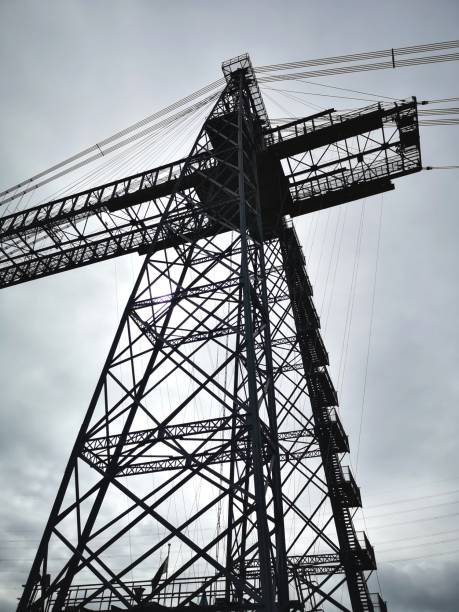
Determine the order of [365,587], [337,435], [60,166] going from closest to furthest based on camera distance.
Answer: [365,587] < [337,435] < [60,166]

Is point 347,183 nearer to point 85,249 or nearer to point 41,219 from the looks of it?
point 85,249

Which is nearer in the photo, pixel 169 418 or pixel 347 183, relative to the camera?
pixel 169 418

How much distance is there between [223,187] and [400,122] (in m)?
7.63

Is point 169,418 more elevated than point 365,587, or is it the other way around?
point 169,418

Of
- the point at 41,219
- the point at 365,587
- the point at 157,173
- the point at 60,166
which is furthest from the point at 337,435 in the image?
the point at 60,166

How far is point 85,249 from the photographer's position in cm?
2019

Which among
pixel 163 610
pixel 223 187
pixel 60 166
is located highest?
pixel 60 166

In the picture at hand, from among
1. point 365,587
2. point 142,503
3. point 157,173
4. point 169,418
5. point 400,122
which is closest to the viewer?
point 142,503

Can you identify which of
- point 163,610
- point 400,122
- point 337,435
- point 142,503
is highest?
point 400,122

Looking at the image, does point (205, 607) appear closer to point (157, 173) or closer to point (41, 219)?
point (157, 173)

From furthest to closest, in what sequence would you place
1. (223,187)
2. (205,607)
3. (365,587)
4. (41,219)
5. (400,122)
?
(41,219)
(400,122)
(365,587)
(223,187)
(205,607)

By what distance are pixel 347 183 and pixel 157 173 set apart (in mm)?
8088

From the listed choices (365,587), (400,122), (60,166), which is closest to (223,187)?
(400,122)

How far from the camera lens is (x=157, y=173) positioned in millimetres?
17641
